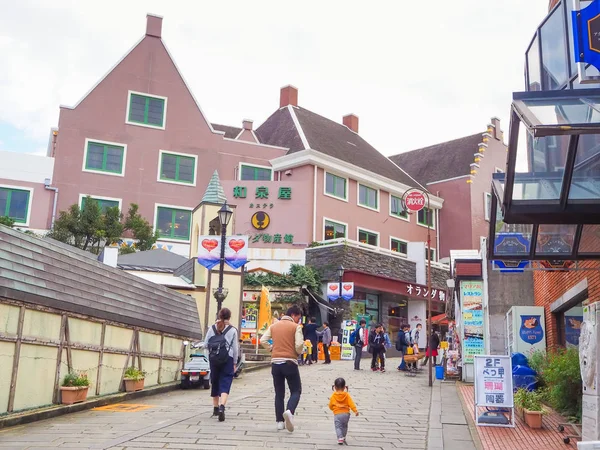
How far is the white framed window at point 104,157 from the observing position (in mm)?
36031

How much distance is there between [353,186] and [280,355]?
30272mm

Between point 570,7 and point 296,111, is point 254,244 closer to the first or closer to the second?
point 296,111

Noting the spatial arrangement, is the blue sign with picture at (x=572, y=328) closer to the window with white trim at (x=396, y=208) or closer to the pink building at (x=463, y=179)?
the pink building at (x=463, y=179)

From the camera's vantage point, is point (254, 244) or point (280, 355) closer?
point (280, 355)

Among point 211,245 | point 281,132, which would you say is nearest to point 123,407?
point 211,245

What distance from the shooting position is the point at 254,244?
114ft

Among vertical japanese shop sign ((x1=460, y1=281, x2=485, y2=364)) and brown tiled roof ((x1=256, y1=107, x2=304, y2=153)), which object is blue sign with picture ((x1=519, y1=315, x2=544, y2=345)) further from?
brown tiled roof ((x1=256, y1=107, x2=304, y2=153))

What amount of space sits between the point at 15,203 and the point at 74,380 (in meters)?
25.8

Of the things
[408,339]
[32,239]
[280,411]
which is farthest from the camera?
[408,339]

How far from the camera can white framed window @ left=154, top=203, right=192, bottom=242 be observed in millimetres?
36875

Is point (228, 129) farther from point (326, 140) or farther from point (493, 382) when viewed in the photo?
point (493, 382)

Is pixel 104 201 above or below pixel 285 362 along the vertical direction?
above

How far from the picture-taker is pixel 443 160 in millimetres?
47406

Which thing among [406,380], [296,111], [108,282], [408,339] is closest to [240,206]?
[296,111]
